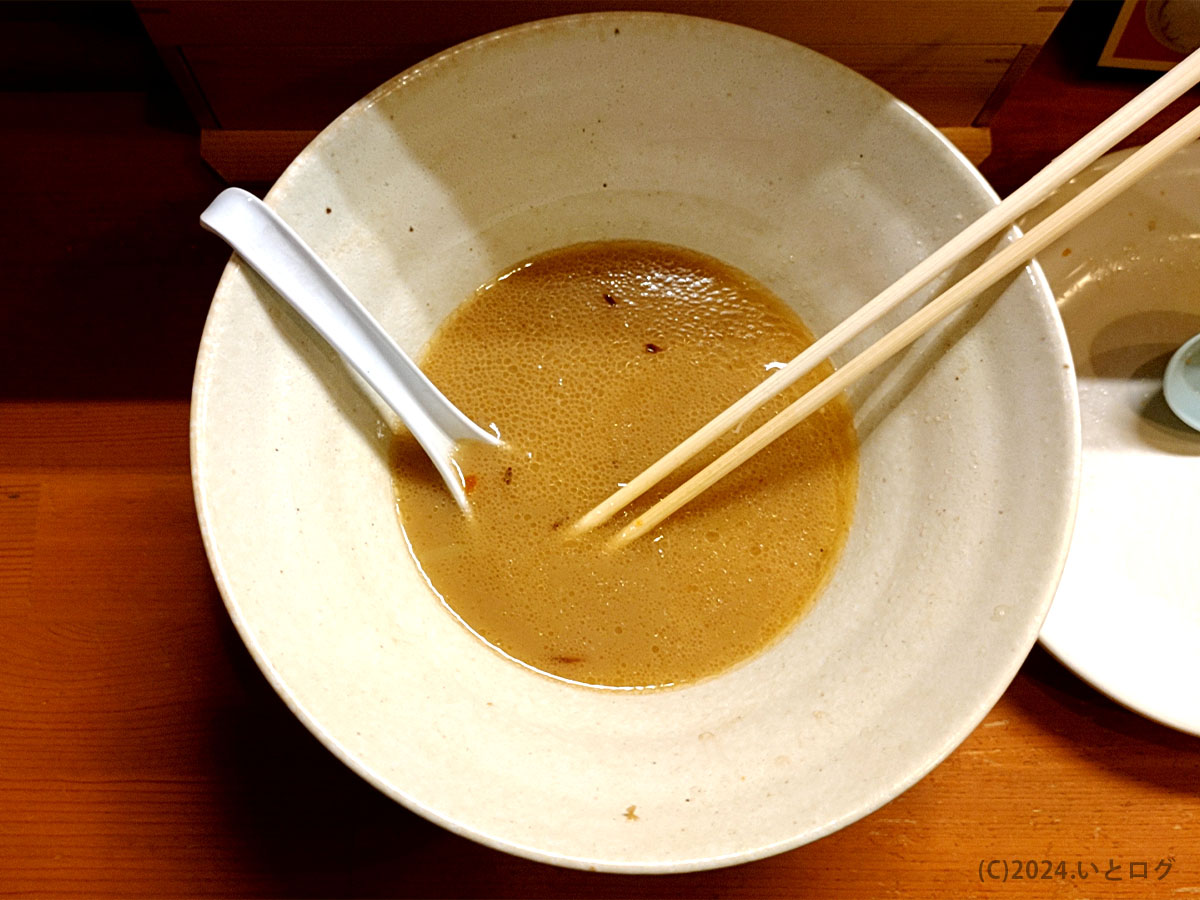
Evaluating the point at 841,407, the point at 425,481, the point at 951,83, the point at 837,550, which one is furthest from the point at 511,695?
the point at 951,83

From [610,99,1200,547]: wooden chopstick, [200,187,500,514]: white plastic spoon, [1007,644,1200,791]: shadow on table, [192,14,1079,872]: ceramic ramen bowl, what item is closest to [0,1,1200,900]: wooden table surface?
[1007,644,1200,791]: shadow on table

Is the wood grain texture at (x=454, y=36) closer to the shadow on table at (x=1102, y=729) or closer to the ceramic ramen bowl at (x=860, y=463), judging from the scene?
the ceramic ramen bowl at (x=860, y=463)

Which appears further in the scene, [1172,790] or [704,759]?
[1172,790]

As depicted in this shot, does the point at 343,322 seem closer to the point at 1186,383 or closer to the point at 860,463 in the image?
the point at 860,463

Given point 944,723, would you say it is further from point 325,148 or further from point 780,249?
point 325,148

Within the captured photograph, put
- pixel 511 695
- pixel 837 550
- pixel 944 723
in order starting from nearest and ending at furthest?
pixel 944 723 → pixel 511 695 → pixel 837 550

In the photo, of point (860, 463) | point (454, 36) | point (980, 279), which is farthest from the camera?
point (860, 463)

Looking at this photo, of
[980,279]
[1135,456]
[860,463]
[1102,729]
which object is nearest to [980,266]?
[980,279]
